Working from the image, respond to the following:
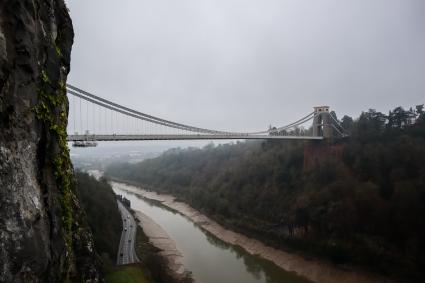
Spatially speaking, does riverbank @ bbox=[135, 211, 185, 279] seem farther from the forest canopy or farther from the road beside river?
the forest canopy

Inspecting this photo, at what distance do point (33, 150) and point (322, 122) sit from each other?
2459cm

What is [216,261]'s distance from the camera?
653 inches

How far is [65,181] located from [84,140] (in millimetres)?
7866

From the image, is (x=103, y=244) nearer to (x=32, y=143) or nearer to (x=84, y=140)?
(x=84, y=140)

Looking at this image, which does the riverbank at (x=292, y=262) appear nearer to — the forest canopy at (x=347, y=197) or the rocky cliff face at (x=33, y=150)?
the forest canopy at (x=347, y=197)

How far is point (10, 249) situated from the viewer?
3410 mm

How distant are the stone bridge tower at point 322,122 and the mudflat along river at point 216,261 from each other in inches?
496

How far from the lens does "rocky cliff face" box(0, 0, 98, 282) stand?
3.56m

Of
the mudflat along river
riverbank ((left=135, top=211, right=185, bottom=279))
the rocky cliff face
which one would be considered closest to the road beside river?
riverbank ((left=135, top=211, right=185, bottom=279))

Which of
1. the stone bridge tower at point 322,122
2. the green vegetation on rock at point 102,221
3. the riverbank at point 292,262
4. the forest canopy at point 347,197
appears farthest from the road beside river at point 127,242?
the stone bridge tower at point 322,122

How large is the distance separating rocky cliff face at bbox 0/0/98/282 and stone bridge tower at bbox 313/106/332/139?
22.9 metres

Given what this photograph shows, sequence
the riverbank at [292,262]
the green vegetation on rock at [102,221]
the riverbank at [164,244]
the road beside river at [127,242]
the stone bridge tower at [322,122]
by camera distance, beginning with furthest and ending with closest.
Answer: the stone bridge tower at [322,122]
the riverbank at [164,244]
the road beside river at [127,242]
the green vegetation on rock at [102,221]
the riverbank at [292,262]

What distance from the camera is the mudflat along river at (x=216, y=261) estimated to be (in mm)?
14508

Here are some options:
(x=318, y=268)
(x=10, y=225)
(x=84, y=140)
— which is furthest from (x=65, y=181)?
(x=318, y=268)
